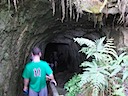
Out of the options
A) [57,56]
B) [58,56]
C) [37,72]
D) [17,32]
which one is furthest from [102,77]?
[58,56]

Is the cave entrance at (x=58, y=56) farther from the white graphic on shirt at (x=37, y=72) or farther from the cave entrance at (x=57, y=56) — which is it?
the white graphic on shirt at (x=37, y=72)

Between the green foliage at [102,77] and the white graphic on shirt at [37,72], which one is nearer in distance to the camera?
the green foliage at [102,77]

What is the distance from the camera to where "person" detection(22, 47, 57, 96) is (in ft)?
20.1

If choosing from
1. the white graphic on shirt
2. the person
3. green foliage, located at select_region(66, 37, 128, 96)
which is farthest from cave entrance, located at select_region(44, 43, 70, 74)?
green foliage, located at select_region(66, 37, 128, 96)

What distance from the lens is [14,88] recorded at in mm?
7621

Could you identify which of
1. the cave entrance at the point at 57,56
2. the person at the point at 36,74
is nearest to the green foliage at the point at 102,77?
the person at the point at 36,74

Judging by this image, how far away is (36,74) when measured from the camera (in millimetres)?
6172

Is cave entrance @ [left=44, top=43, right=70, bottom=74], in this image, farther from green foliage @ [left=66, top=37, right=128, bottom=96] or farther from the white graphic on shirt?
green foliage @ [left=66, top=37, right=128, bottom=96]

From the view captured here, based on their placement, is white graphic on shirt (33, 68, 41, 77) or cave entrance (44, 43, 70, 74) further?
cave entrance (44, 43, 70, 74)

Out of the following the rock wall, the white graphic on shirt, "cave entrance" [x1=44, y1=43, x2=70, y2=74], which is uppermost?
the rock wall

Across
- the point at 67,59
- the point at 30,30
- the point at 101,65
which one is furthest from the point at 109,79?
the point at 67,59

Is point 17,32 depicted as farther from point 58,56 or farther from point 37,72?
point 58,56

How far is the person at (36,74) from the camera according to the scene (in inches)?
241

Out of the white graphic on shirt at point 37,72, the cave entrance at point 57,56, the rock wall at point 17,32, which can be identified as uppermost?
the rock wall at point 17,32
